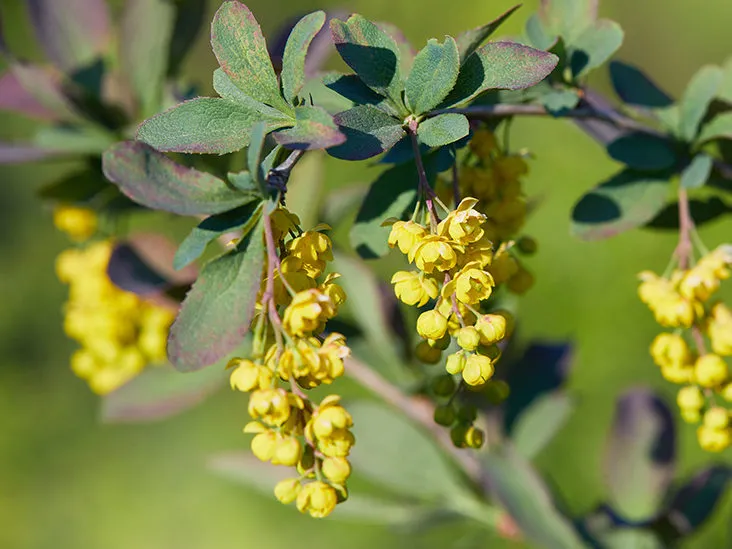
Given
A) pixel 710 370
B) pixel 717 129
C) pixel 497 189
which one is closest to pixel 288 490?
Answer: pixel 497 189

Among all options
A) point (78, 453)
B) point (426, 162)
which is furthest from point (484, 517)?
point (78, 453)

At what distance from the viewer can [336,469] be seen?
70 cm

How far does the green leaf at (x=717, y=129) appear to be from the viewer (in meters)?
0.95

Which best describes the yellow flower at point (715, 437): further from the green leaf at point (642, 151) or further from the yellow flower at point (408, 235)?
the yellow flower at point (408, 235)

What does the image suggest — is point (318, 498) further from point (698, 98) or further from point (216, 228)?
point (698, 98)

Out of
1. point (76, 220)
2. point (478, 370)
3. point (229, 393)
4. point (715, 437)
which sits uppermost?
point (478, 370)

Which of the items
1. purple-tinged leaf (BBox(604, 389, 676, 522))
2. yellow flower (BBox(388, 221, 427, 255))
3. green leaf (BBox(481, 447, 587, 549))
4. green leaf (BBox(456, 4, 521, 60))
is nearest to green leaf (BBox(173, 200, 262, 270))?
yellow flower (BBox(388, 221, 427, 255))

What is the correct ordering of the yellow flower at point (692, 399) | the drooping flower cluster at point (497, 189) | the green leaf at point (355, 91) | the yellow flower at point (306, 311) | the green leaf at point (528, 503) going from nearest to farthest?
the yellow flower at point (306, 311)
the green leaf at point (355, 91)
the drooping flower cluster at point (497, 189)
the yellow flower at point (692, 399)
the green leaf at point (528, 503)

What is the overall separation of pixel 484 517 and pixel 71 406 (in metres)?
2.33

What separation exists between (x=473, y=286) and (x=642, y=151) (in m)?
0.36

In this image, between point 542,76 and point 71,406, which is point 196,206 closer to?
point 542,76

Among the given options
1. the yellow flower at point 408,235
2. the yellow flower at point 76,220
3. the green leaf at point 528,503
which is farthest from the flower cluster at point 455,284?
the yellow flower at point 76,220

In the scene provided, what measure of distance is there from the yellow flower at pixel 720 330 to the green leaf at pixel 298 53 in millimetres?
534

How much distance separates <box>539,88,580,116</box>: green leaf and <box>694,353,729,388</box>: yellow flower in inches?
12.6
